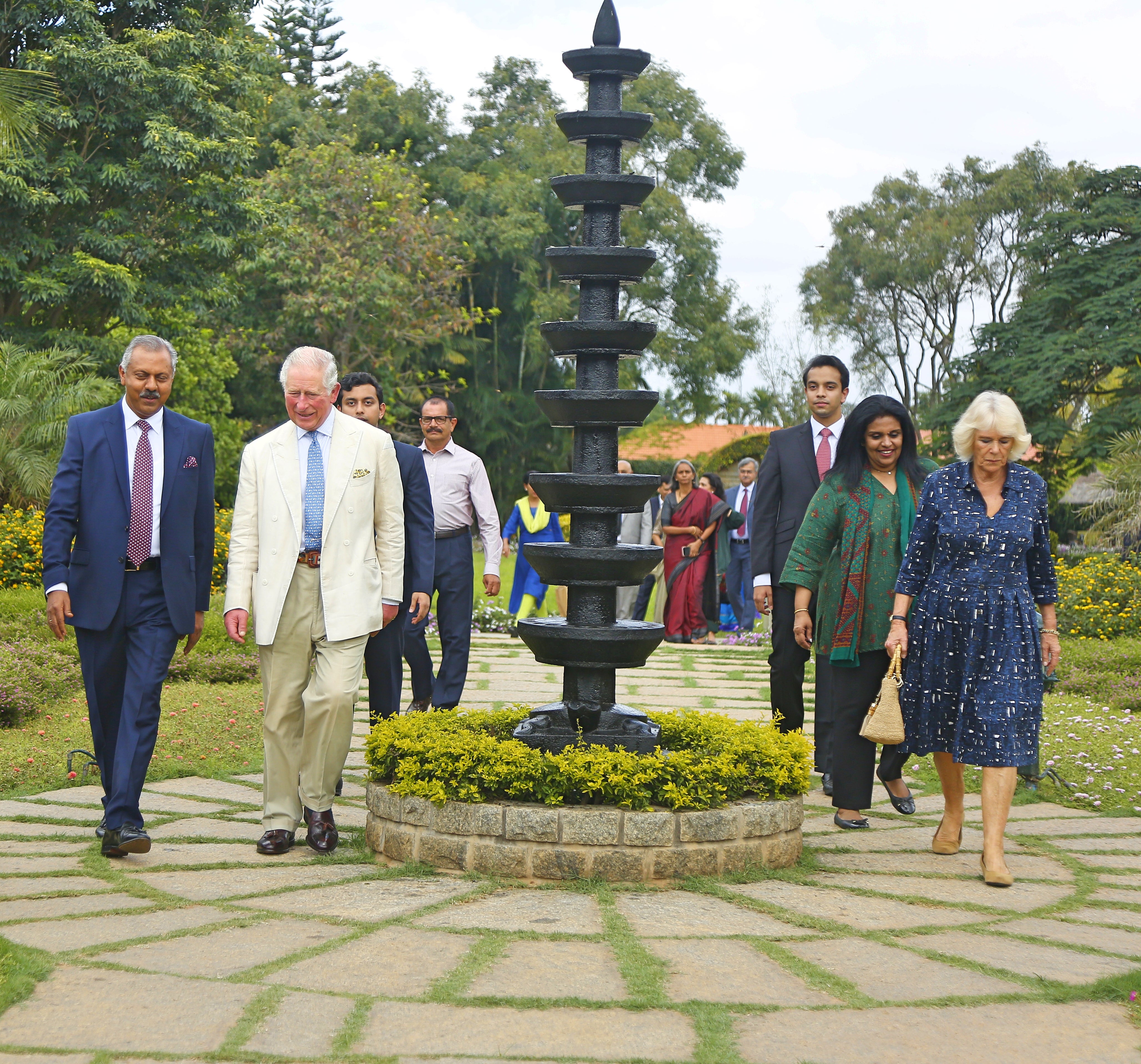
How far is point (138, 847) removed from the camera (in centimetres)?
484

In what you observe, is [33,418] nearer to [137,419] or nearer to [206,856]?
[137,419]

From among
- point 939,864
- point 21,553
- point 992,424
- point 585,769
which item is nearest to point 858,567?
point 992,424

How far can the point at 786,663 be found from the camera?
6.48 m

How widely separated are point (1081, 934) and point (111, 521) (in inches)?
148

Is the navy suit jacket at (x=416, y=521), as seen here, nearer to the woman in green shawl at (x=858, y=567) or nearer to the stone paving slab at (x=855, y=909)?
the woman in green shawl at (x=858, y=567)

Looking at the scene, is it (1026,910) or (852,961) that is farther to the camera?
(1026,910)

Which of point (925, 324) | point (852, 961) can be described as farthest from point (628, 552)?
point (925, 324)

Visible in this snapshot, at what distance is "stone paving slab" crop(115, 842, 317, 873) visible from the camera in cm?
484

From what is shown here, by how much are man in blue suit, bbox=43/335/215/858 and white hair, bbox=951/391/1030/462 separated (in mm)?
2948

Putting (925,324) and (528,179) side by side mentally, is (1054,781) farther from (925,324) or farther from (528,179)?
(925,324)

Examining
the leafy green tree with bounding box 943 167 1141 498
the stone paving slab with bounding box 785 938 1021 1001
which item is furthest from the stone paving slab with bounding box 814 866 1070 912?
the leafy green tree with bounding box 943 167 1141 498

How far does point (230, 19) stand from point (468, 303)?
684 inches

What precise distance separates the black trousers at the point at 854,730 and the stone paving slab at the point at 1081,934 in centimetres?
140

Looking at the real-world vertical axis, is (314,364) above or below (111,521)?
above
